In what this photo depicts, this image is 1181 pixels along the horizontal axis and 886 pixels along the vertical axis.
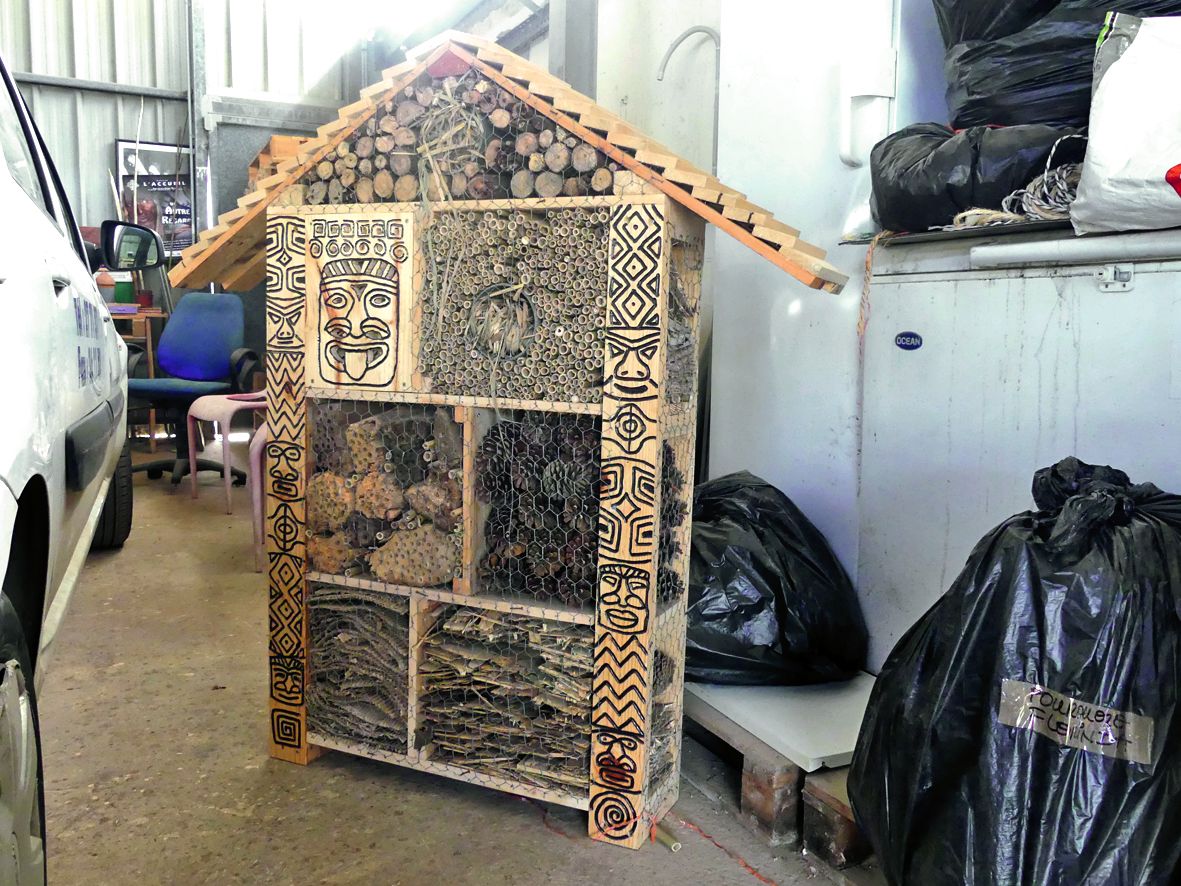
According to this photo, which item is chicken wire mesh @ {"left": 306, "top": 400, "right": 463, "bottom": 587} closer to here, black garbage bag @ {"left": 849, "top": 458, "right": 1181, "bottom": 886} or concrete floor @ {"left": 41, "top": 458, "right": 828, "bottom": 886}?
concrete floor @ {"left": 41, "top": 458, "right": 828, "bottom": 886}

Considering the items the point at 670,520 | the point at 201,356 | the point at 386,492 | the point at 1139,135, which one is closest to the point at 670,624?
the point at 670,520

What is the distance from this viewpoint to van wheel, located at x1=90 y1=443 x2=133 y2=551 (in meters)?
4.46

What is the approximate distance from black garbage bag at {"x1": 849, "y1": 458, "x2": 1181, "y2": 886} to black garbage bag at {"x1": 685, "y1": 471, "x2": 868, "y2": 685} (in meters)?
0.76

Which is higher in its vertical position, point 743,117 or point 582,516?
point 743,117

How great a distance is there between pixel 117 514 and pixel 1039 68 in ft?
13.3

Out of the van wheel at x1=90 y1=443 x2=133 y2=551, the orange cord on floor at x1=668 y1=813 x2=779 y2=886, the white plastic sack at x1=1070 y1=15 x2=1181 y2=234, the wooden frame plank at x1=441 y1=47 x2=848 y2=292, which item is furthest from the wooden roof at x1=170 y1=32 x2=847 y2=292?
the van wheel at x1=90 y1=443 x2=133 y2=551

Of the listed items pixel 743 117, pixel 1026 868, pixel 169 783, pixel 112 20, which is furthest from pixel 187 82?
pixel 1026 868

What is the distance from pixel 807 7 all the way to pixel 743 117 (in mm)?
366

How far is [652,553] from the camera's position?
7.03 feet

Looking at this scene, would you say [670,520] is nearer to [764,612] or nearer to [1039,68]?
[764,612]

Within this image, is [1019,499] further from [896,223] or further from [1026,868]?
[1026,868]

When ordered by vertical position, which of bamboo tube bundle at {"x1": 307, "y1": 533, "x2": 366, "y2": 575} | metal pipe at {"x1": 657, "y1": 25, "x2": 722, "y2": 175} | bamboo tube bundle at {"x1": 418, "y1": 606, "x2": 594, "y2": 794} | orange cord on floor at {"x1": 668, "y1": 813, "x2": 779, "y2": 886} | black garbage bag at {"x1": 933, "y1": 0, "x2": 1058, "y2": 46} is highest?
metal pipe at {"x1": 657, "y1": 25, "x2": 722, "y2": 175}

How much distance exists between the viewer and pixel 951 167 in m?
2.21

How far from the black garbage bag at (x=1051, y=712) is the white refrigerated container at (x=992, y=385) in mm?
339
